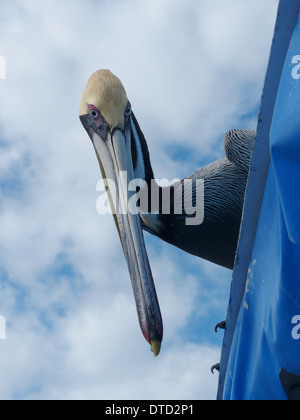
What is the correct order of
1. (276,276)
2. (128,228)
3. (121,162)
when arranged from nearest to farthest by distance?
(276,276) → (128,228) → (121,162)

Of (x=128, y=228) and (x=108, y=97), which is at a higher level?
(x=108, y=97)

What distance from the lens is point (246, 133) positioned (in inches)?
161

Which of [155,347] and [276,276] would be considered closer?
[276,276]

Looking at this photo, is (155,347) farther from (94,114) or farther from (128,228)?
(94,114)

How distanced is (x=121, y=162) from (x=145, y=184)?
94 centimetres

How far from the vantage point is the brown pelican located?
9.00ft

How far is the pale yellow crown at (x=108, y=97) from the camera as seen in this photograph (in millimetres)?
3334

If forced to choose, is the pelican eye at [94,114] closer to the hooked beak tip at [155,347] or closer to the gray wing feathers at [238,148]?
the gray wing feathers at [238,148]

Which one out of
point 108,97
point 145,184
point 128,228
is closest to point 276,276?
point 128,228

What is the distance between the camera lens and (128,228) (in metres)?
2.74

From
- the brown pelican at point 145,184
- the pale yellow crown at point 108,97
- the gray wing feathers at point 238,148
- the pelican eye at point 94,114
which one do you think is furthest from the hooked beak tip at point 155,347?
the gray wing feathers at point 238,148

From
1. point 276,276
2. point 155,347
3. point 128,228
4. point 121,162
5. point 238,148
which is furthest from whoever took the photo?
point 238,148

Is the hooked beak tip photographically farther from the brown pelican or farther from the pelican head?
the brown pelican

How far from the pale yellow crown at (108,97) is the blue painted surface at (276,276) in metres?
1.70
